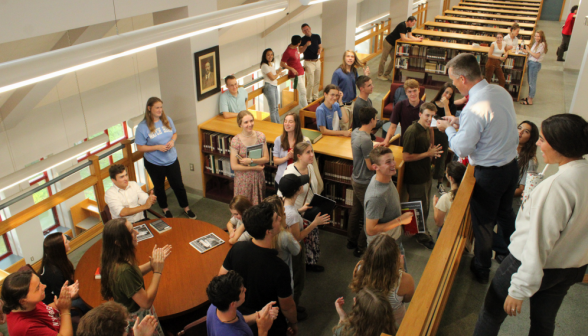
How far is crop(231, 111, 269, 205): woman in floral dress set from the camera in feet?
17.2

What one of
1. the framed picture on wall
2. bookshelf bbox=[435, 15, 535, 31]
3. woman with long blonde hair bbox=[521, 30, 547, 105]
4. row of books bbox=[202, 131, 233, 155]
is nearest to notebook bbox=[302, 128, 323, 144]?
row of books bbox=[202, 131, 233, 155]

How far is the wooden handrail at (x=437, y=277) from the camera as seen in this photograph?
2148 mm

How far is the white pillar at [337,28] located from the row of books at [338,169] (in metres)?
5.48

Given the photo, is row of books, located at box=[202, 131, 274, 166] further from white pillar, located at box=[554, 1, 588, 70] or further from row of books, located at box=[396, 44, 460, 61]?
white pillar, located at box=[554, 1, 588, 70]

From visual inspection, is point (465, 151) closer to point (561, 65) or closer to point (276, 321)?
point (276, 321)

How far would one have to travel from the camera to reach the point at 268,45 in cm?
1312

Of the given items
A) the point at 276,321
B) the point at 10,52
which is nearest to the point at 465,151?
the point at 276,321

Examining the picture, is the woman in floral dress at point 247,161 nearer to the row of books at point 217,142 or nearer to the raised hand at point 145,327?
the row of books at point 217,142

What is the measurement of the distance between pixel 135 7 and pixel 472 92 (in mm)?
3519

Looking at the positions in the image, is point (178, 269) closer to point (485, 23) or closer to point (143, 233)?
point (143, 233)

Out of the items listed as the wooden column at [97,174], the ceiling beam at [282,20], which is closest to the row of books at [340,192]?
the wooden column at [97,174]

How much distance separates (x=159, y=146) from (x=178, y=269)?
2044 millimetres

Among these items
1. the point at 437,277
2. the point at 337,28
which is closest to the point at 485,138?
the point at 437,277

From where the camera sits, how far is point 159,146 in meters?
5.41
